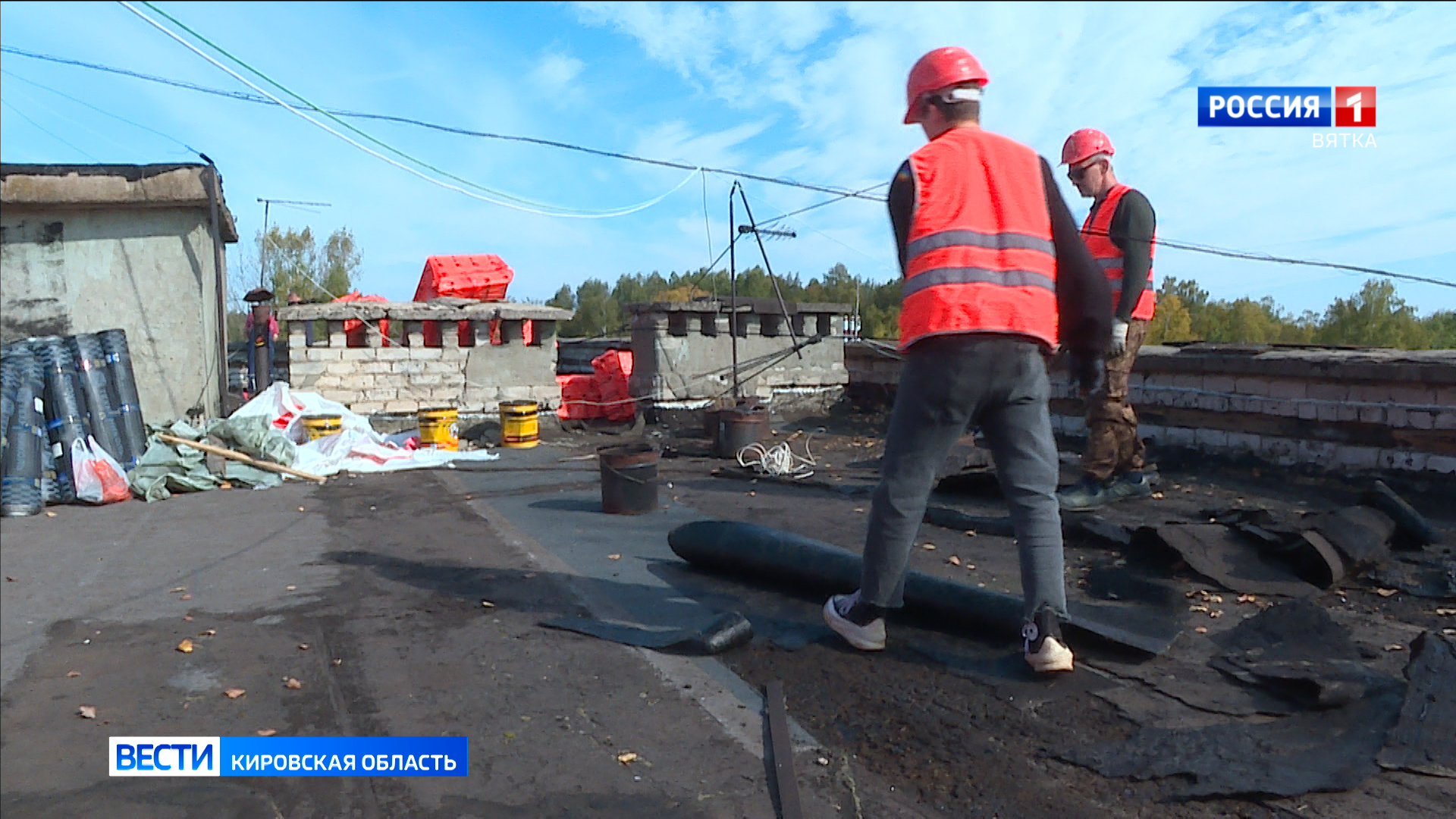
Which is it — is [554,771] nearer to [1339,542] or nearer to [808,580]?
[808,580]

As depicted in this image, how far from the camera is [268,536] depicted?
18.4 feet

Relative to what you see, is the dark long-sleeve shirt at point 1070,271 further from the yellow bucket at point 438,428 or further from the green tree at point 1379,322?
the yellow bucket at point 438,428

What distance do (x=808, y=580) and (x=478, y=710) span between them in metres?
1.45

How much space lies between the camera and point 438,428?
9.60 meters

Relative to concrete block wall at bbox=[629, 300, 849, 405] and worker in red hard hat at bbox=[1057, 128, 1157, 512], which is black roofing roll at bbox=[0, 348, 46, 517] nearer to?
concrete block wall at bbox=[629, 300, 849, 405]

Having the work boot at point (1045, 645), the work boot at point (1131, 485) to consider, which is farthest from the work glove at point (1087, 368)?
the work boot at point (1131, 485)

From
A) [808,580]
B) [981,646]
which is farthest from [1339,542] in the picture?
[808,580]

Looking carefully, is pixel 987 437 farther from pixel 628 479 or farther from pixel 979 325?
pixel 628 479

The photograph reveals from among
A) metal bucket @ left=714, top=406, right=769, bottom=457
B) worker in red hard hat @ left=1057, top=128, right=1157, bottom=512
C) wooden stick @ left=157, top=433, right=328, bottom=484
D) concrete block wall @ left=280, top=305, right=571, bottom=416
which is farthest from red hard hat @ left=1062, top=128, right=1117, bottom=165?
concrete block wall @ left=280, top=305, right=571, bottom=416

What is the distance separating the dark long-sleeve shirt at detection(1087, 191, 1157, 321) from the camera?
5.04m

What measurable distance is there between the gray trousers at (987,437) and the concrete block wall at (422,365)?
28.2 ft

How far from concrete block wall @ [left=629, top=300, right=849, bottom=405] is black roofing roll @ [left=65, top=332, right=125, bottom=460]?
5.39 meters

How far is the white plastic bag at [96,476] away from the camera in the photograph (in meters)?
7.08

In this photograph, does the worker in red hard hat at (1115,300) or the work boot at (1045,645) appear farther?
the worker in red hard hat at (1115,300)
